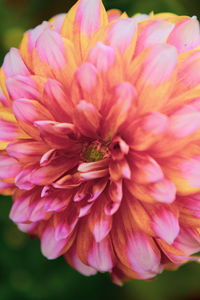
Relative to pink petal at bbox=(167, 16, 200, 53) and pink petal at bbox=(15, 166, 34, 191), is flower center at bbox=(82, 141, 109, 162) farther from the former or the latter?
pink petal at bbox=(167, 16, 200, 53)

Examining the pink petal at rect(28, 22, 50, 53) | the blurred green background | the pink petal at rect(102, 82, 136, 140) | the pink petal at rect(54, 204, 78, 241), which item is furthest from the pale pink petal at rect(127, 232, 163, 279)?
the blurred green background

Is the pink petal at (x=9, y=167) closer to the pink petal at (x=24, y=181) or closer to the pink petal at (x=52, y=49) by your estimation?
the pink petal at (x=24, y=181)

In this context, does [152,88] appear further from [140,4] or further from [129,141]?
[140,4]

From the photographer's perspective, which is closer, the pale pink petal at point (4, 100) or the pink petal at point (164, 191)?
the pink petal at point (164, 191)

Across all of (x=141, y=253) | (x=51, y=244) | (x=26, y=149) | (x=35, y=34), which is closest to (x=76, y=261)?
(x=51, y=244)

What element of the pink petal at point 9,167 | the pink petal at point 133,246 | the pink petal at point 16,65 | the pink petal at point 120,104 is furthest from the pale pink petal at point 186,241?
the pink petal at point 16,65

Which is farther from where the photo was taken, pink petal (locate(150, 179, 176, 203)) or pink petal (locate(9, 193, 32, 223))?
pink petal (locate(9, 193, 32, 223))
